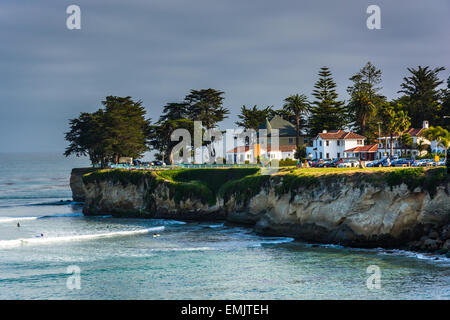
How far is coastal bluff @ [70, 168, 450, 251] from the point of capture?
52312mm

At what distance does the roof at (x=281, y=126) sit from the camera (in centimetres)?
12481

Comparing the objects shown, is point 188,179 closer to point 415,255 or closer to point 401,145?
point 401,145

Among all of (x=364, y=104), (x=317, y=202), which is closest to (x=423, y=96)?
(x=364, y=104)

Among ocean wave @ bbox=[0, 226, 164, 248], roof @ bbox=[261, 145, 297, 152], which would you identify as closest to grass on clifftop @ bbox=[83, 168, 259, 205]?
ocean wave @ bbox=[0, 226, 164, 248]

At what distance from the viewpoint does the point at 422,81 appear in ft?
436

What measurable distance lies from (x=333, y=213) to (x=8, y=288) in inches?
1249

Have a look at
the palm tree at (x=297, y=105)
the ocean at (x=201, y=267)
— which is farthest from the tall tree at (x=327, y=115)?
the ocean at (x=201, y=267)

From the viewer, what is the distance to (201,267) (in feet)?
160

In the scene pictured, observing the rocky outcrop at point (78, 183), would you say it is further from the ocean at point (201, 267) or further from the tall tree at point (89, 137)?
the ocean at point (201, 267)

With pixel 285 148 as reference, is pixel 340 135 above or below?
above

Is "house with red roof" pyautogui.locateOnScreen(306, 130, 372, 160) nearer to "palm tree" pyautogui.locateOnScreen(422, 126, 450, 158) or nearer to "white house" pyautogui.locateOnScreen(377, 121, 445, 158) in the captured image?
"white house" pyautogui.locateOnScreen(377, 121, 445, 158)

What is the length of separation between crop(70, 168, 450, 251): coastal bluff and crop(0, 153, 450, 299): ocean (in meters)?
2.26

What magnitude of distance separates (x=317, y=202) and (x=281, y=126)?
2707 inches
